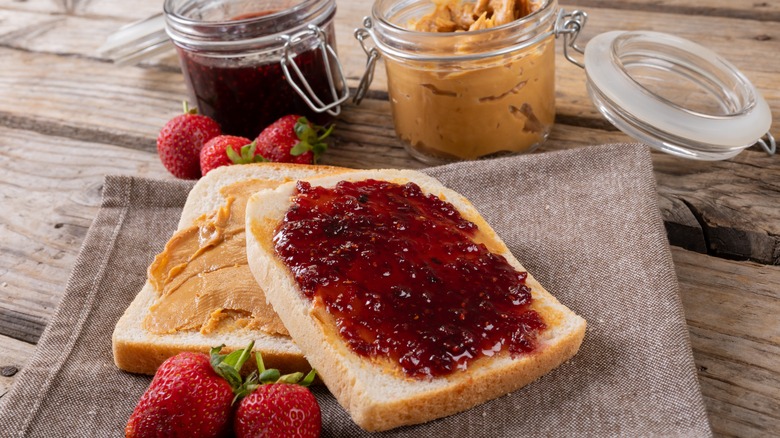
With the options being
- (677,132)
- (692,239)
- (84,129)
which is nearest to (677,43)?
(677,132)

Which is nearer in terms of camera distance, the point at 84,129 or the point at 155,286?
the point at 155,286

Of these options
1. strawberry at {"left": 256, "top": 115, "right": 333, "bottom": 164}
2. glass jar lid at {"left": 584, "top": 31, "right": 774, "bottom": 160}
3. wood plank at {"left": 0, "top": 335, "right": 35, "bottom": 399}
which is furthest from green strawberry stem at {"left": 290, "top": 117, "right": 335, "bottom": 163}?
wood plank at {"left": 0, "top": 335, "right": 35, "bottom": 399}

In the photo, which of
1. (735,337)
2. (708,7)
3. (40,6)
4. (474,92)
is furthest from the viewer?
(40,6)

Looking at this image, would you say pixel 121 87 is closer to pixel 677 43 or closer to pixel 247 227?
pixel 247 227

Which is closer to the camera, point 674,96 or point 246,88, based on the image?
point 674,96

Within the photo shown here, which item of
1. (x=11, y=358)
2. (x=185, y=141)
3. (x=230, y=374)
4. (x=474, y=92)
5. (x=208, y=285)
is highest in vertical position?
(x=474, y=92)

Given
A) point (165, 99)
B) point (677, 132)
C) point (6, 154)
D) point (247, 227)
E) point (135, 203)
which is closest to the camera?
point (247, 227)

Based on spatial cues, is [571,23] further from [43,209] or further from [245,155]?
[43,209]

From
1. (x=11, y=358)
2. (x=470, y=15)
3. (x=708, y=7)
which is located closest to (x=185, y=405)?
(x=11, y=358)

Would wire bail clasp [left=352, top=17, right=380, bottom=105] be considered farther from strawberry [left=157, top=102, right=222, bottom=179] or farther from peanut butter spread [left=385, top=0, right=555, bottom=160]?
strawberry [left=157, top=102, right=222, bottom=179]
